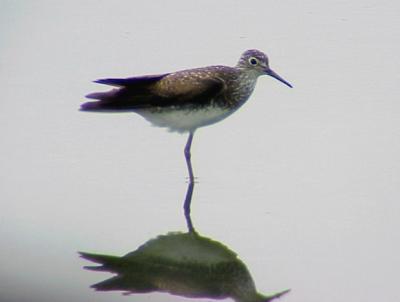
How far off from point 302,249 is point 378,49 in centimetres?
440

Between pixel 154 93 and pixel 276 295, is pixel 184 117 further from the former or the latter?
pixel 276 295

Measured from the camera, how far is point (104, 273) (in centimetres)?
707

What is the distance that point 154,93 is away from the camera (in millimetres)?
8797

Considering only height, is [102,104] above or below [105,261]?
above

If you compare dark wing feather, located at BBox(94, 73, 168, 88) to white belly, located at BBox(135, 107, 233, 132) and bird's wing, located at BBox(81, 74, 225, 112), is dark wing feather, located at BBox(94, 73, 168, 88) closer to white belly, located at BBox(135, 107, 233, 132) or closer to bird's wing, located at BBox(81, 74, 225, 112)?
bird's wing, located at BBox(81, 74, 225, 112)

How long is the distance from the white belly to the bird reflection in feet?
4.61

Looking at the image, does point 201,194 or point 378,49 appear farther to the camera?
point 378,49

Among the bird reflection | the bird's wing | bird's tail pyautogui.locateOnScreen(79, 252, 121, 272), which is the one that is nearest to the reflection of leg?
the bird reflection

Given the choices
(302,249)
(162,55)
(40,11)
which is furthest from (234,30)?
(302,249)

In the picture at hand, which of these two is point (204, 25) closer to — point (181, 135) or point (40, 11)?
point (40, 11)

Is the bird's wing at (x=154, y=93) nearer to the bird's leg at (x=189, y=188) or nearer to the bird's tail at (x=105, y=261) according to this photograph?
the bird's leg at (x=189, y=188)

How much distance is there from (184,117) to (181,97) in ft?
0.56

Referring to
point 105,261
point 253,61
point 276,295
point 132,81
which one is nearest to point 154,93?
point 132,81

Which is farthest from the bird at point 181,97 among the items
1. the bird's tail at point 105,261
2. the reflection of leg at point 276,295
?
the reflection of leg at point 276,295
